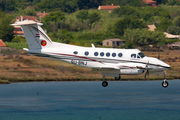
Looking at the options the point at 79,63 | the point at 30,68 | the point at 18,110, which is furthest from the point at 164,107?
the point at 30,68

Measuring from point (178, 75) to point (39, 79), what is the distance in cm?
3696

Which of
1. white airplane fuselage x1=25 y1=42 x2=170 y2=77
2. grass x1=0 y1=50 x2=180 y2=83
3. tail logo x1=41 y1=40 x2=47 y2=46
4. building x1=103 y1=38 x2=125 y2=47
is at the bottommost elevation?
grass x1=0 y1=50 x2=180 y2=83

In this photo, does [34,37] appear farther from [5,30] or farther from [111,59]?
[5,30]

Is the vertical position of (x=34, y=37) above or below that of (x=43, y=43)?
above

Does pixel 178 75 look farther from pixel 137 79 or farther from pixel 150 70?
Answer: pixel 150 70

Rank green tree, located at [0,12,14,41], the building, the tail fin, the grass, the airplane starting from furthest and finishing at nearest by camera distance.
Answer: green tree, located at [0,12,14,41] < the building < the grass < the tail fin < the airplane

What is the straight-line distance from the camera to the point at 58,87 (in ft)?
329

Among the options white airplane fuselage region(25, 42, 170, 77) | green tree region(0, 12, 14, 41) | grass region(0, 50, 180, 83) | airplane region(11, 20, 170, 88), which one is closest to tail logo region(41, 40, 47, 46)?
airplane region(11, 20, 170, 88)

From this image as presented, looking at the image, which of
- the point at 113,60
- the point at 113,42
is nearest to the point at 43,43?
the point at 113,60

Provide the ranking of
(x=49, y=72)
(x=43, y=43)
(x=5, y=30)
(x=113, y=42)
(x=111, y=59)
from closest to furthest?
(x=111, y=59), (x=43, y=43), (x=49, y=72), (x=113, y=42), (x=5, y=30)

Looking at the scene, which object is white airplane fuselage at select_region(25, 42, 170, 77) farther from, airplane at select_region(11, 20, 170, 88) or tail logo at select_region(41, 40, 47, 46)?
tail logo at select_region(41, 40, 47, 46)

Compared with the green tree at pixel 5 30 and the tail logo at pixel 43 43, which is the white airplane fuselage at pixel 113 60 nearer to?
the tail logo at pixel 43 43

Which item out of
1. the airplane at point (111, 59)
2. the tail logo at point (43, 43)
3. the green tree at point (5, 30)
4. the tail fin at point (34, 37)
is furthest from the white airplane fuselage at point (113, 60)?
the green tree at point (5, 30)

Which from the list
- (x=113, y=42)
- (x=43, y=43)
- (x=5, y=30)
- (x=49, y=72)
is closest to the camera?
(x=43, y=43)
